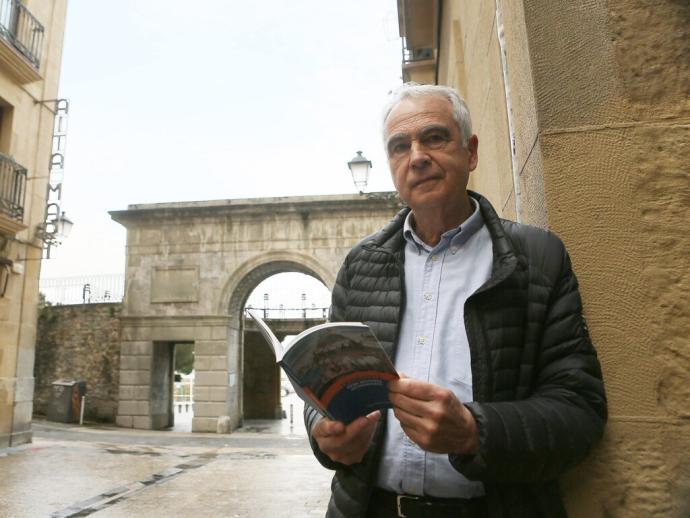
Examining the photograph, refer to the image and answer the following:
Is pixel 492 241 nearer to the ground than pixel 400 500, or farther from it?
farther from it

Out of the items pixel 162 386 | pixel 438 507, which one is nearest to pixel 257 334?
pixel 162 386

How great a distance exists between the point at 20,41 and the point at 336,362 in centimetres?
1258

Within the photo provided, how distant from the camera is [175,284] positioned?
16.2 metres

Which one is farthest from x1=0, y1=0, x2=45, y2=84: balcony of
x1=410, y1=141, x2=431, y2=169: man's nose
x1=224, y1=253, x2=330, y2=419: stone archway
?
x1=410, y1=141, x2=431, y2=169: man's nose

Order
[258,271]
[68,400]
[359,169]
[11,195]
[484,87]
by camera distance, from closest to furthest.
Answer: [484,87], [11,195], [359,169], [68,400], [258,271]

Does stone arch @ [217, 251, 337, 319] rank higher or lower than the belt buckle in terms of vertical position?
higher

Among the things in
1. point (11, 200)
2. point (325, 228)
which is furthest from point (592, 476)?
point (325, 228)

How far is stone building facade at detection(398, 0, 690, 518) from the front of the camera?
1467 mm

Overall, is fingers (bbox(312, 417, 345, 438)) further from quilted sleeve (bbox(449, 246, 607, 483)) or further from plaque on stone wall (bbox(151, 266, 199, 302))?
plaque on stone wall (bbox(151, 266, 199, 302))

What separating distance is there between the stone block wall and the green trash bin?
0.66 metres

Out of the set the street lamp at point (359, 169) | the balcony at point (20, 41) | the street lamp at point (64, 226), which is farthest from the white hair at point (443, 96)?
the street lamp at point (64, 226)

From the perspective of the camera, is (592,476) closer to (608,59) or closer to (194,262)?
(608,59)

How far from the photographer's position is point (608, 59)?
5.60ft

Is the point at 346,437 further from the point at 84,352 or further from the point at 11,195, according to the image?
the point at 84,352
